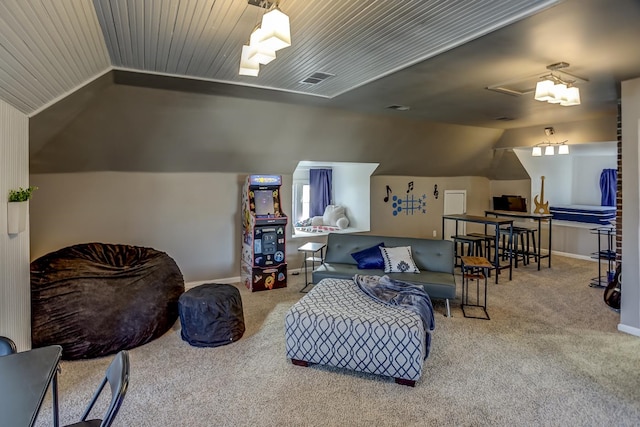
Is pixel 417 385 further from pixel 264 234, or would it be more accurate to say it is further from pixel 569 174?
pixel 569 174

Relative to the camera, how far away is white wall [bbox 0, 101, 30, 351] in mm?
2684

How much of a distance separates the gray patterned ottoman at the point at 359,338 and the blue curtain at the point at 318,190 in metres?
4.54

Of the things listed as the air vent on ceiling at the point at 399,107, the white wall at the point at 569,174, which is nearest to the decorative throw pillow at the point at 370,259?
the air vent on ceiling at the point at 399,107

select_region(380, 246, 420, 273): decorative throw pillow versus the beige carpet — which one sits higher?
select_region(380, 246, 420, 273): decorative throw pillow

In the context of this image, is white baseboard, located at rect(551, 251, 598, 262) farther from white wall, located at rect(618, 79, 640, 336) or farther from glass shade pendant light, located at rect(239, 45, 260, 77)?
glass shade pendant light, located at rect(239, 45, 260, 77)

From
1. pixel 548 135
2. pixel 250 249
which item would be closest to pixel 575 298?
pixel 548 135

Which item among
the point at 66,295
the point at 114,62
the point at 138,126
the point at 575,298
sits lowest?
the point at 575,298

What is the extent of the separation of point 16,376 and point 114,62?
2633mm

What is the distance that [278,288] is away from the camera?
5426 millimetres

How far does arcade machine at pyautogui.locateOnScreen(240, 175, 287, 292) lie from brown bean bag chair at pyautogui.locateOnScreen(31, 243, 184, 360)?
1432 millimetres

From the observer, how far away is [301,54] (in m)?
3.15

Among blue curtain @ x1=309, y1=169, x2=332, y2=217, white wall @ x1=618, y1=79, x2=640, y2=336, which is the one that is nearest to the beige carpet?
white wall @ x1=618, y1=79, x2=640, y2=336

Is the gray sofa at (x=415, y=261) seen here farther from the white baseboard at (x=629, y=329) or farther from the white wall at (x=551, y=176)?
the white wall at (x=551, y=176)

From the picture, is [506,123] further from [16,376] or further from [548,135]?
[16,376]
